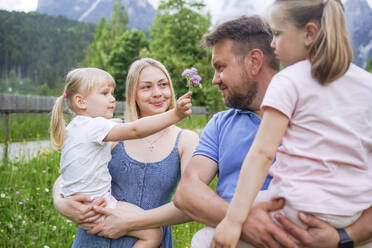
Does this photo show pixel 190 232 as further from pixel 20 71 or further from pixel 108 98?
pixel 20 71

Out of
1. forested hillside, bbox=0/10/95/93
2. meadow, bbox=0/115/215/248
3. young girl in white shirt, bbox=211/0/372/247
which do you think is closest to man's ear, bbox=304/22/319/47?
young girl in white shirt, bbox=211/0/372/247

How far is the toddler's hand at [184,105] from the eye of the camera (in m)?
1.98

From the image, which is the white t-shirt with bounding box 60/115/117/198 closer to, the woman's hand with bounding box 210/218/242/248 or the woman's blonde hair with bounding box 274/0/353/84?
the woman's hand with bounding box 210/218/242/248

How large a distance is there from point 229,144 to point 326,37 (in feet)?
2.48

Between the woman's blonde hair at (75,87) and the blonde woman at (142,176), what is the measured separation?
28cm

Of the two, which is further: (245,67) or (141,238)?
(141,238)

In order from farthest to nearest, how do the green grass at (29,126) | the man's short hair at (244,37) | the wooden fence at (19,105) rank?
1. the green grass at (29,126)
2. the wooden fence at (19,105)
3. the man's short hair at (244,37)

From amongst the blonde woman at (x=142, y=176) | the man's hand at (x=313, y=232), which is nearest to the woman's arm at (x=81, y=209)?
the blonde woman at (x=142, y=176)

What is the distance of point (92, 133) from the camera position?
7.30 ft

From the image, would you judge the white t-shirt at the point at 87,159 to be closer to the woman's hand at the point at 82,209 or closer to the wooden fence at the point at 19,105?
the woman's hand at the point at 82,209

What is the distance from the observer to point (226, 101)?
213 centimetres

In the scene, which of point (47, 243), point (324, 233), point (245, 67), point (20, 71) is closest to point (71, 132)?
point (245, 67)

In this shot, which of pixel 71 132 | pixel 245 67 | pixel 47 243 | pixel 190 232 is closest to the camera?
pixel 245 67

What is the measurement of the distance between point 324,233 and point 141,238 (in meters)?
1.24
